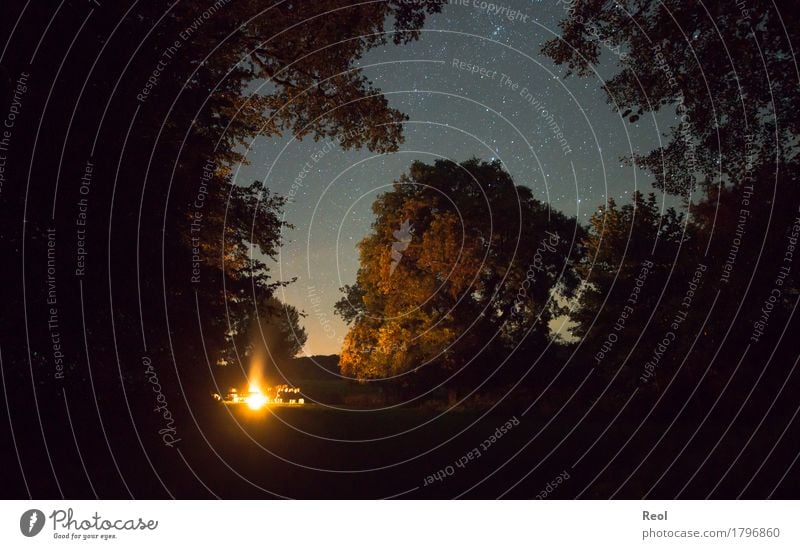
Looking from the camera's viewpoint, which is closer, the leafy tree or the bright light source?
the leafy tree

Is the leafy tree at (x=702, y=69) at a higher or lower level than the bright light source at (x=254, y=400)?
higher

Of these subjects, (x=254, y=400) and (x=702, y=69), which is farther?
(x=254, y=400)

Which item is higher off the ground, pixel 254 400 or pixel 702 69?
pixel 702 69

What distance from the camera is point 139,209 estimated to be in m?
11.6

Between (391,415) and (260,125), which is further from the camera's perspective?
(391,415)

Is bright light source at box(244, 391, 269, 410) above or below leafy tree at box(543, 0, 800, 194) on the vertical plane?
below

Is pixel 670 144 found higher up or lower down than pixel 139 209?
higher up

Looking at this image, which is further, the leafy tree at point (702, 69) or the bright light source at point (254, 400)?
the bright light source at point (254, 400)

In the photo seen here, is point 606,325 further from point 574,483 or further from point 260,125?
point 260,125

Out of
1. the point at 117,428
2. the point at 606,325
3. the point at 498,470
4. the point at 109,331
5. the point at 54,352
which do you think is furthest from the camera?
the point at 606,325
